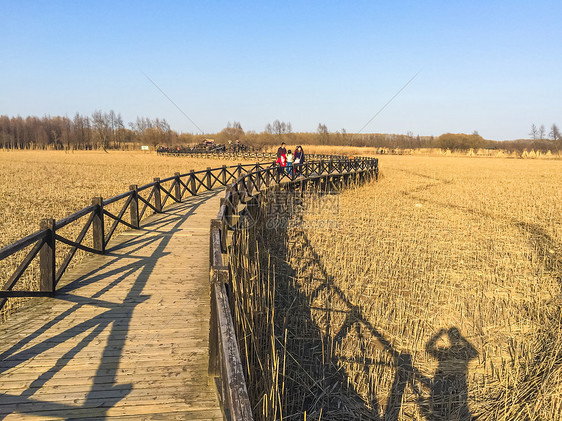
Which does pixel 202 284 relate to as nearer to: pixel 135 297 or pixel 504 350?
pixel 135 297

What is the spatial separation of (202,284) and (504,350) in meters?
4.63

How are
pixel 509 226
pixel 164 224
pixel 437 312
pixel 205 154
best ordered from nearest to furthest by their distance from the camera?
pixel 437 312, pixel 164 224, pixel 509 226, pixel 205 154

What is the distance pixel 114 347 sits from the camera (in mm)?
4301

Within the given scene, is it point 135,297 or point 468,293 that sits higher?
point 135,297

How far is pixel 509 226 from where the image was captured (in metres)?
13.2

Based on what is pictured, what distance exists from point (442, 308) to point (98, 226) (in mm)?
6528

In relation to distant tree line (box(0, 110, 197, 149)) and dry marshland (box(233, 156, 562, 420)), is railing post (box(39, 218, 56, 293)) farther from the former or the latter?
distant tree line (box(0, 110, 197, 149))

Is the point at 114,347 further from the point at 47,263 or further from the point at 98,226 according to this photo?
the point at 98,226

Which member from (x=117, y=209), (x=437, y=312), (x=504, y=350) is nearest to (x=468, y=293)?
(x=437, y=312)

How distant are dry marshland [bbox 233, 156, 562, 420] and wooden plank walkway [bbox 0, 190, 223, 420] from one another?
75 centimetres

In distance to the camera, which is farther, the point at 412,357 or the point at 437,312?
the point at 437,312

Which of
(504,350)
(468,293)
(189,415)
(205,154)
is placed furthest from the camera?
(205,154)

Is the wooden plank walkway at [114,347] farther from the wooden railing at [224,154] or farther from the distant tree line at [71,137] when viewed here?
the distant tree line at [71,137]

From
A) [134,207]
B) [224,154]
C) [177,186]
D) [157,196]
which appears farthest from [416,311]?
[224,154]
